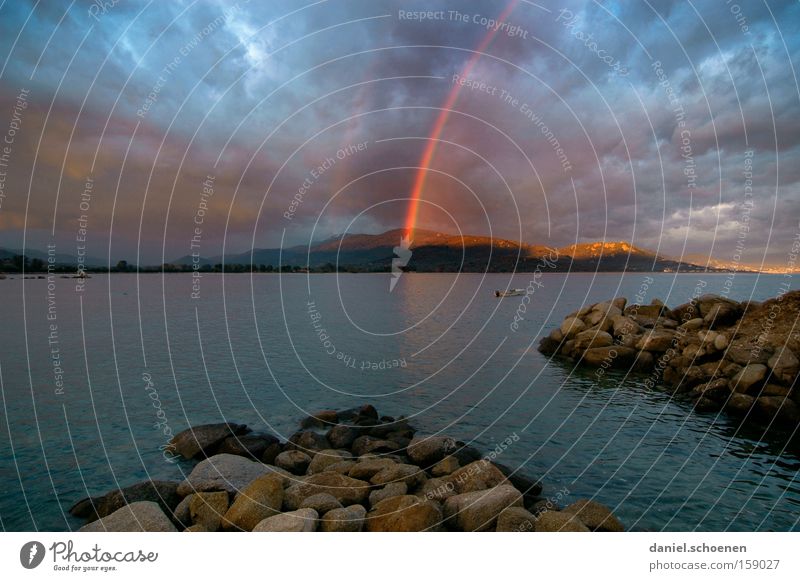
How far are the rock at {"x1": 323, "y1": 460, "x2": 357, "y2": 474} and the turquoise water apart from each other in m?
5.72

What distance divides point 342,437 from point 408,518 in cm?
830

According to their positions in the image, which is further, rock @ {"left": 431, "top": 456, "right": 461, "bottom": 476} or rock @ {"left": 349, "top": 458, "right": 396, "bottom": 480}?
rock @ {"left": 431, "top": 456, "right": 461, "bottom": 476}

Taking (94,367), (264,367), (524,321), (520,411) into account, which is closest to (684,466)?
(520,411)

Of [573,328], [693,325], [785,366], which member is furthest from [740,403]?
[573,328]

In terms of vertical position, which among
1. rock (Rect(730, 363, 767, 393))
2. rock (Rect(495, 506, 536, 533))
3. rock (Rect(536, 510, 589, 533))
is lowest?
rock (Rect(495, 506, 536, 533))

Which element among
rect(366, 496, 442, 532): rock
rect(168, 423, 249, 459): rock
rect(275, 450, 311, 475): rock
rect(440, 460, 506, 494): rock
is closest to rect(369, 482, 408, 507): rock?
rect(366, 496, 442, 532): rock

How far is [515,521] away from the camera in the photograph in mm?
10969

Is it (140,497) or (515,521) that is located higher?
(515,521)

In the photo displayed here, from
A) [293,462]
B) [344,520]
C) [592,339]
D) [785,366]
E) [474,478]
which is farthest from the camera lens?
[592,339]

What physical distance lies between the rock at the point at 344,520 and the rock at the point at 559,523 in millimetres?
4240

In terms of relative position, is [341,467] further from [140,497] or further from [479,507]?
[140,497]

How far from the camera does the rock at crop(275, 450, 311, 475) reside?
15.8 metres

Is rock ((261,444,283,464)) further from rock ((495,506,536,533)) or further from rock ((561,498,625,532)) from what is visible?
rock ((561,498,625,532))

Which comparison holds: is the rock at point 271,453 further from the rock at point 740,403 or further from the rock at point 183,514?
the rock at point 740,403
